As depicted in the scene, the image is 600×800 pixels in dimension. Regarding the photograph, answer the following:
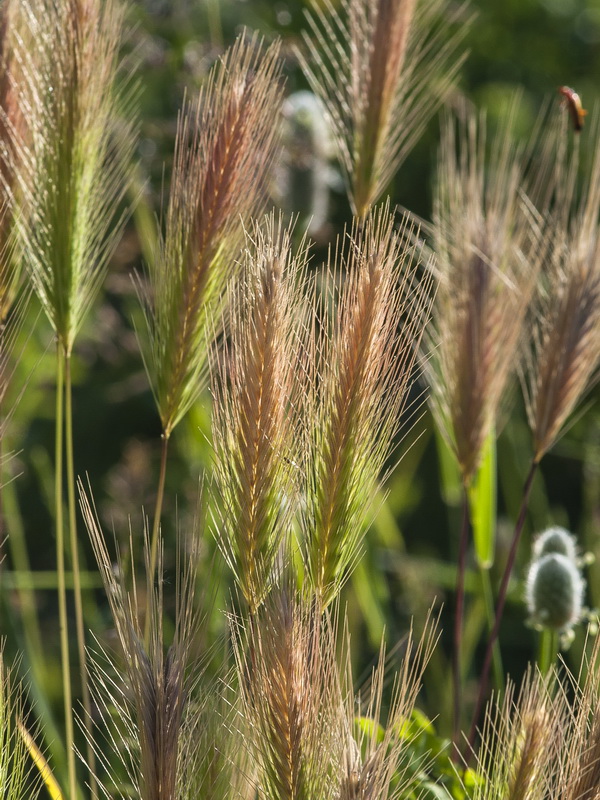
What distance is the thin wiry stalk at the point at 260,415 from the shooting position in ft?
1.59

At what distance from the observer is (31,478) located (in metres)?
1.62

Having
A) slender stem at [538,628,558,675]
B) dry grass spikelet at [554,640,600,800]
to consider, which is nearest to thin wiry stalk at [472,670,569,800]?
dry grass spikelet at [554,640,600,800]

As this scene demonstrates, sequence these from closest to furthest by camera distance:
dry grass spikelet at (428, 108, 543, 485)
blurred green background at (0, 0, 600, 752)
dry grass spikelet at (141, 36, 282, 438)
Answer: dry grass spikelet at (141, 36, 282, 438)
dry grass spikelet at (428, 108, 543, 485)
blurred green background at (0, 0, 600, 752)

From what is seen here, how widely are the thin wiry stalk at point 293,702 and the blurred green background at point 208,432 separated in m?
0.42

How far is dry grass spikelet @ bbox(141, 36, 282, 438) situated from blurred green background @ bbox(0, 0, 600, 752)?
1.08ft

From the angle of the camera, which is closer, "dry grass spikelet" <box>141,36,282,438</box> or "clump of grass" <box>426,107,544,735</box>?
"dry grass spikelet" <box>141,36,282,438</box>

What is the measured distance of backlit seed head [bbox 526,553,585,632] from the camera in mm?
759

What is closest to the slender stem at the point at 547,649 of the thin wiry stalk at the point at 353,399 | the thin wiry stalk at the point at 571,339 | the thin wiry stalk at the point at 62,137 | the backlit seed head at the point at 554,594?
the backlit seed head at the point at 554,594

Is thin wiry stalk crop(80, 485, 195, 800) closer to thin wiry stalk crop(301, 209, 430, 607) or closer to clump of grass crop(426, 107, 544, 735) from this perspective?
thin wiry stalk crop(301, 209, 430, 607)

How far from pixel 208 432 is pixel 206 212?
44 cm

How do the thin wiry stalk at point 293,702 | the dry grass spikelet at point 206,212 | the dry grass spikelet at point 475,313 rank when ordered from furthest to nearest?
the dry grass spikelet at point 475,313
the dry grass spikelet at point 206,212
the thin wiry stalk at point 293,702

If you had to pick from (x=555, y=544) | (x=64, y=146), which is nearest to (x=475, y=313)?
(x=555, y=544)

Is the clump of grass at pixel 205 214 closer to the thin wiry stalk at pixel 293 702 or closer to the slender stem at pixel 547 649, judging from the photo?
the thin wiry stalk at pixel 293 702

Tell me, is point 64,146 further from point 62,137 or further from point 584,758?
point 584,758
